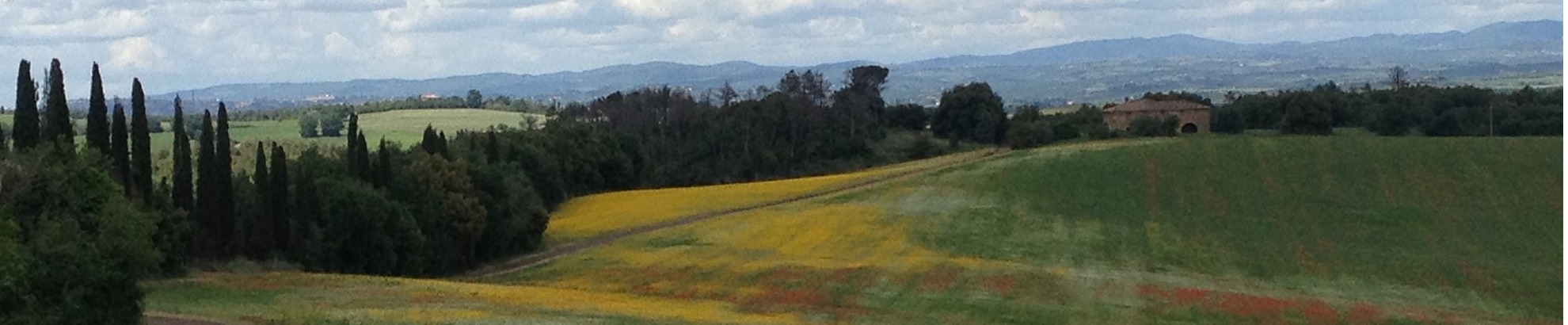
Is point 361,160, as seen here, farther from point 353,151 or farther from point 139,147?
point 139,147

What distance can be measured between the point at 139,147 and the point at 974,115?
10271 cm

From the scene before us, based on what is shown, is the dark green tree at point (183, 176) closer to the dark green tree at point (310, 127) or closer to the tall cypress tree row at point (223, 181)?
the tall cypress tree row at point (223, 181)

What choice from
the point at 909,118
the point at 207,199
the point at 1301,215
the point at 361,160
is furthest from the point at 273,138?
the point at 1301,215

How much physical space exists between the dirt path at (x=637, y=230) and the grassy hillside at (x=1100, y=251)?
77.8 inches

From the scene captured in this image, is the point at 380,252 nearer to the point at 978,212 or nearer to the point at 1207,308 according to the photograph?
the point at 978,212

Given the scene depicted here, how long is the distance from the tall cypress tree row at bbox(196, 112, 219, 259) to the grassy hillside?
8.20 meters

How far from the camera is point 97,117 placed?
53438mm

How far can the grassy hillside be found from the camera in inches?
1772

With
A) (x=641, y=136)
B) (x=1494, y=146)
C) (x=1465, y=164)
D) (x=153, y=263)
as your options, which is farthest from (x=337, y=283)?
(x=641, y=136)

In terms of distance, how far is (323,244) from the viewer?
206 feet

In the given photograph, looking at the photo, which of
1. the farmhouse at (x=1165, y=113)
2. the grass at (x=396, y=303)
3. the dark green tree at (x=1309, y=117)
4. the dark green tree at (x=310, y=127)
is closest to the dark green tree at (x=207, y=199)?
the grass at (x=396, y=303)

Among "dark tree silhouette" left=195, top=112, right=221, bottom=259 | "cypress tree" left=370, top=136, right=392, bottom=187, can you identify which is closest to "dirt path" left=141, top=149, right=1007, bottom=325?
"cypress tree" left=370, top=136, right=392, bottom=187

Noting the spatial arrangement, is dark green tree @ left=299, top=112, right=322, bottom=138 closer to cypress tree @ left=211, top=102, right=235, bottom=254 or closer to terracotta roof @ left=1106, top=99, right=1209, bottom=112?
terracotta roof @ left=1106, top=99, right=1209, bottom=112

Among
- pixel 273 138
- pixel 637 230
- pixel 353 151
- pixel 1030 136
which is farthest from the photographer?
pixel 273 138
